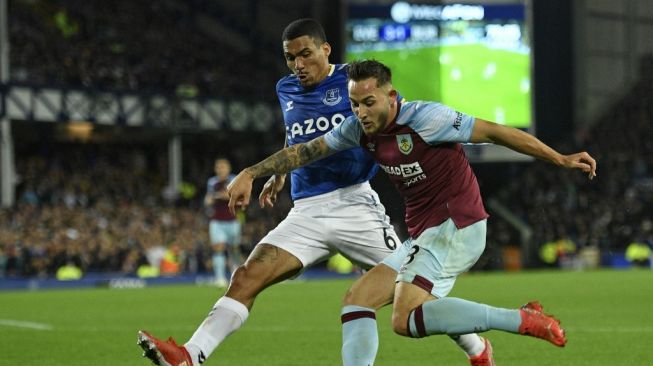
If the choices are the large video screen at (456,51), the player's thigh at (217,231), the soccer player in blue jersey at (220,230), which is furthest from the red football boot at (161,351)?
the large video screen at (456,51)

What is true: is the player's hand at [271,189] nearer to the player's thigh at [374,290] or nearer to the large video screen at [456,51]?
the player's thigh at [374,290]

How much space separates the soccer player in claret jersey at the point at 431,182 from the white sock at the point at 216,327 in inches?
32.7

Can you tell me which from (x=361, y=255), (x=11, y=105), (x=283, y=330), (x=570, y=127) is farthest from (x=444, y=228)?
(x=570, y=127)

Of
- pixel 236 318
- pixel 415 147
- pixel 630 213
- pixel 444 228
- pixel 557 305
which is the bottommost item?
pixel 630 213

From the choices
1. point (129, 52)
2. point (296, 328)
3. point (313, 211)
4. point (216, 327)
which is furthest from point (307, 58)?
Result: point (129, 52)

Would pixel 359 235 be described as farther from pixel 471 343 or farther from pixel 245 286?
pixel 471 343

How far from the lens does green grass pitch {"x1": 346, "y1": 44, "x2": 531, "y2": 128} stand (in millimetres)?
28438

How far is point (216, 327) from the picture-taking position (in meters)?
7.07

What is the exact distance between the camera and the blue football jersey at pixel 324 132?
7594 mm

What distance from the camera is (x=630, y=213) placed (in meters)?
34.8

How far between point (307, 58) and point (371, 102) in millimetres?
1276

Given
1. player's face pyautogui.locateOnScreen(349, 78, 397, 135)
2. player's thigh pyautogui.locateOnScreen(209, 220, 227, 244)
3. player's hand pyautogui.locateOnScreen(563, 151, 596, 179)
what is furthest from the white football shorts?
player's thigh pyautogui.locateOnScreen(209, 220, 227, 244)

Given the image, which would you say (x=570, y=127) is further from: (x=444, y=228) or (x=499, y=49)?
(x=444, y=228)

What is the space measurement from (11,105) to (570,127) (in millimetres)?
20321
